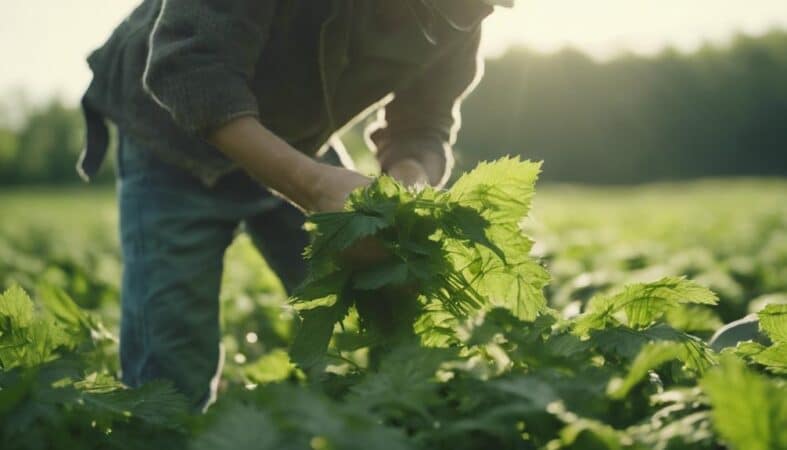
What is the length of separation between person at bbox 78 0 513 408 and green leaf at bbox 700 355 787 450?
1.23 meters

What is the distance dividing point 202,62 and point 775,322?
1.31 metres

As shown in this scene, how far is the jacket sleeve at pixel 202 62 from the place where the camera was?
1.95 m

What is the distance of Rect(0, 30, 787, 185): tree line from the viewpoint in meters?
51.0

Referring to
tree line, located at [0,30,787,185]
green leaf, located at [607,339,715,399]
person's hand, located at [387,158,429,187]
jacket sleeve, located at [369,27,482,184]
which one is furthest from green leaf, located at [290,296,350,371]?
tree line, located at [0,30,787,185]

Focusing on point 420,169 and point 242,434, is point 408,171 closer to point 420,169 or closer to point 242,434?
point 420,169

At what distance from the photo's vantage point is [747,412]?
3.12ft

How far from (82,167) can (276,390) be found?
2112mm

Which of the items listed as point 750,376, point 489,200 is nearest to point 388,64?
point 489,200

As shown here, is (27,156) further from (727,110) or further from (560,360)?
(727,110)

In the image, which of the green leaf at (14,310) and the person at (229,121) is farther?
the person at (229,121)

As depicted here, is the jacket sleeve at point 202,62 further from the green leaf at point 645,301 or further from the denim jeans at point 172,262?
the green leaf at point 645,301

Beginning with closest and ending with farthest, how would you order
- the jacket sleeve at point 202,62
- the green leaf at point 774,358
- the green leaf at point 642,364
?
1. the green leaf at point 642,364
2. the green leaf at point 774,358
3. the jacket sleeve at point 202,62

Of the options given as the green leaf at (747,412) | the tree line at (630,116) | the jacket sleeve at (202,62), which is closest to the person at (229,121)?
the jacket sleeve at (202,62)

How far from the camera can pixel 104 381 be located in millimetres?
1575
